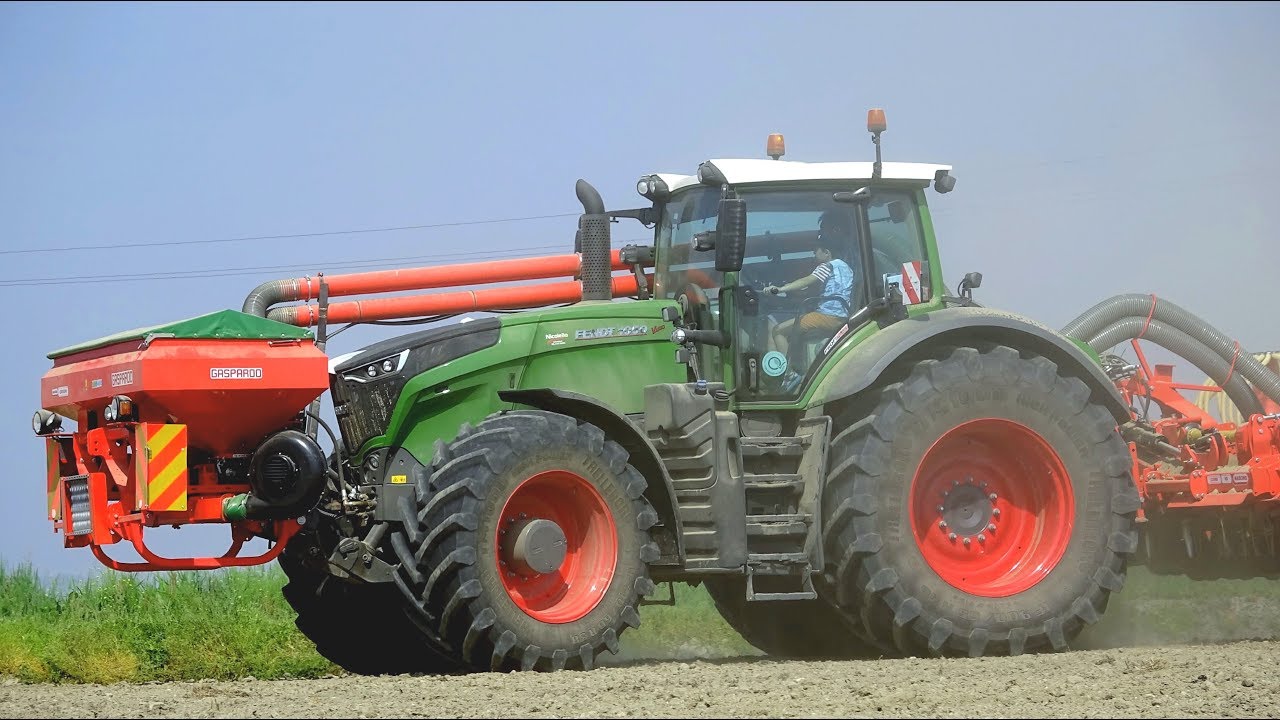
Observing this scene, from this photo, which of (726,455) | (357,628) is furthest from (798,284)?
(357,628)

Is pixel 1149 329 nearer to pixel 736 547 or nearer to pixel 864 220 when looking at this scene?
pixel 864 220

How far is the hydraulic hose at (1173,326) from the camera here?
40.4 ft

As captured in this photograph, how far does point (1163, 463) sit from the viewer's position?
11.5 meters

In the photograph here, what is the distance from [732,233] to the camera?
919 cm

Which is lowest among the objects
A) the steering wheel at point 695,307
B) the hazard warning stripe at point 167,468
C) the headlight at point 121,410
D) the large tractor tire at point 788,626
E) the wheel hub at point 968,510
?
the large tractor tire at point 788,626

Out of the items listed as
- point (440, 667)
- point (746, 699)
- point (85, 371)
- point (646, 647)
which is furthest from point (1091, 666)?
point (85, 371)

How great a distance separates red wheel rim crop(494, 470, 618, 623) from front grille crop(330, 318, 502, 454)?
3.09 feet

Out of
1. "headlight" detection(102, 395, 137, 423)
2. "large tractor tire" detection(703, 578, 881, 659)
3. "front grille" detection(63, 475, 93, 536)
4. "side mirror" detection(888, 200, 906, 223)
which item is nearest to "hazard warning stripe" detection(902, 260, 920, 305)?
"side mirror" detection(888, 200, 906, 223)

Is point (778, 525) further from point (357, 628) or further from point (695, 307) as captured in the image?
point (357, 628)

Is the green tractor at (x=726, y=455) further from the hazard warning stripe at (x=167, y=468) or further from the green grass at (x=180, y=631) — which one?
the green grass at (x=180, y=631)

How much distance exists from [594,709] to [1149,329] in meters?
7.02

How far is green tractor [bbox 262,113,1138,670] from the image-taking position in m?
8.67

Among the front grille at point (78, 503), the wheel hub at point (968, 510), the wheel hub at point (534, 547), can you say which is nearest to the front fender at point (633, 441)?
the wheel hub at point (534, 547)

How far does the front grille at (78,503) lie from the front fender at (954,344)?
415cm
